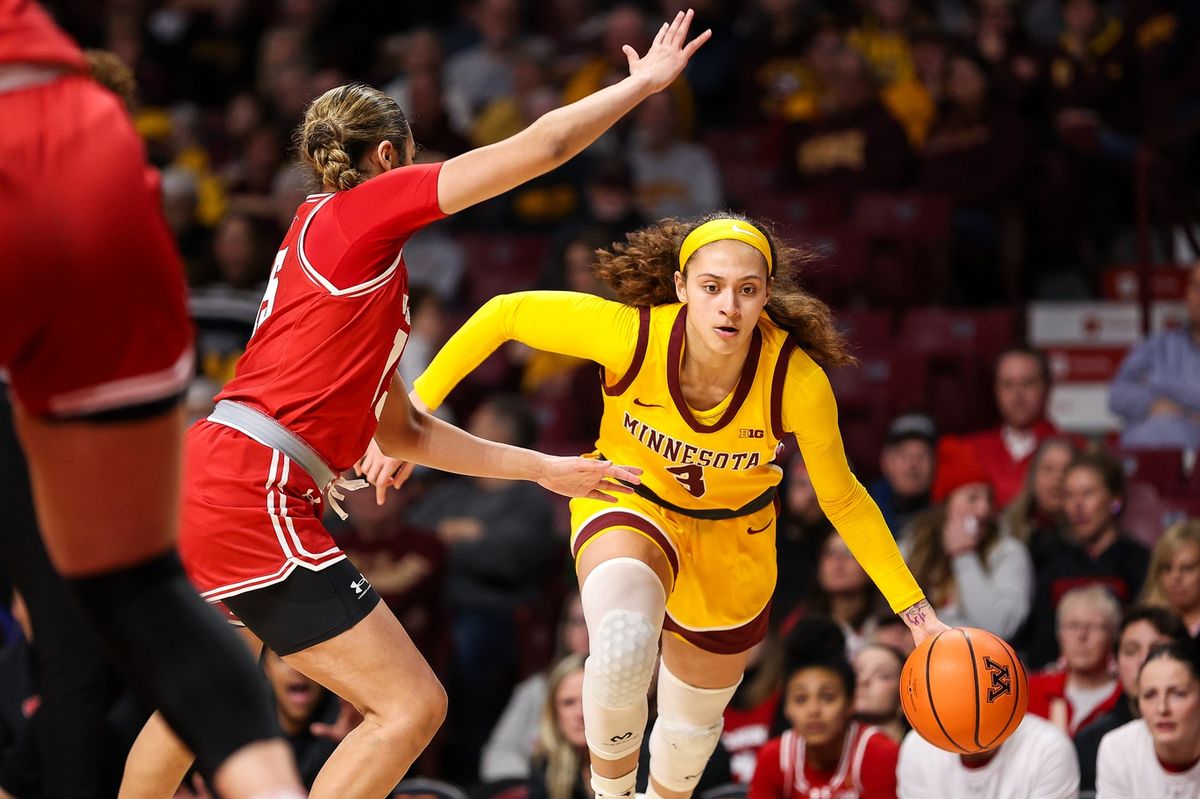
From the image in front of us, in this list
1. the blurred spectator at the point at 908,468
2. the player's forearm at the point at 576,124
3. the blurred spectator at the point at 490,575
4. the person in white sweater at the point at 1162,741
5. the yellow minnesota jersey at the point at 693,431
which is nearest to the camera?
the player's forearm at the point at 576,124

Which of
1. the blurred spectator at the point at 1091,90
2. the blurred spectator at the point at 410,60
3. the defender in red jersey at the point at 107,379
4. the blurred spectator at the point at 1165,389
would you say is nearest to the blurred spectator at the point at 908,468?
the blurred spectator at the point at 1165,389

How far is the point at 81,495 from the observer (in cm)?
259

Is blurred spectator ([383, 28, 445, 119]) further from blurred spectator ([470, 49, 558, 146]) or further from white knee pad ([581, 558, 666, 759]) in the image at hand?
white knee pad ([581, 558, 666, 759])

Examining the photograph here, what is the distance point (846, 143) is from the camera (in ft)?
35.5

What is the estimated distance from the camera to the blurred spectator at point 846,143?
10578 mm

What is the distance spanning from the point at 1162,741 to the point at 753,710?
206cm

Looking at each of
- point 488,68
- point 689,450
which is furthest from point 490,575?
point 488,68

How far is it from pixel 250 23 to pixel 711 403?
31.8 ft

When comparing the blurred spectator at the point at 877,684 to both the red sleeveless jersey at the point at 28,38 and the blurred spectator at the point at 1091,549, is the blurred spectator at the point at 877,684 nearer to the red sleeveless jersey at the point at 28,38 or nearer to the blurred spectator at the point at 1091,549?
the blurred spectator at the point at 1091,549

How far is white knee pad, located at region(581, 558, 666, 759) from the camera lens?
4.63 m

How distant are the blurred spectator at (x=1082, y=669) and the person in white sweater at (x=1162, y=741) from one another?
0.84m

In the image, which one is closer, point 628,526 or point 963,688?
point 963,688

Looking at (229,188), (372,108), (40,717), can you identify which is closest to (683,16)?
(372,108)

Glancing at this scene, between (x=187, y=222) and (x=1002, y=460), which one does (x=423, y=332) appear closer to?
(x=187, y=222)
